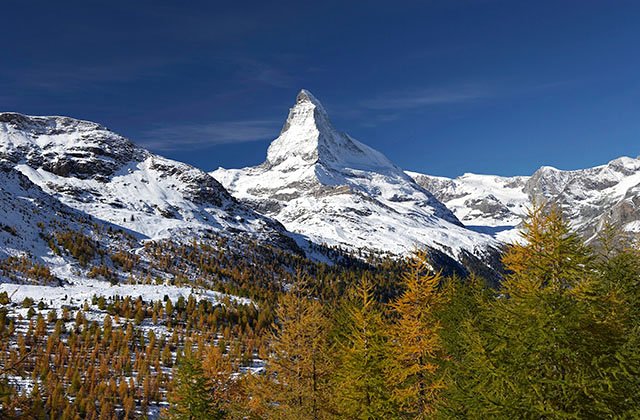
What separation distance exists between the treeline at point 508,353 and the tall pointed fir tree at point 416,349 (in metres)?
0.09

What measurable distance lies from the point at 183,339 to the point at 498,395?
71.7 meters

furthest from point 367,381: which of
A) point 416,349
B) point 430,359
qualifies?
point 430,359

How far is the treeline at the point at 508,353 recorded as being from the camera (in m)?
12.9

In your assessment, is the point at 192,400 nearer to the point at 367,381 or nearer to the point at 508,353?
the point at 367,381

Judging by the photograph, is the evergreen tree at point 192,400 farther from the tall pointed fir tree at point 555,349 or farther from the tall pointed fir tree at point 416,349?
the tall pointed fir tree at point 555,349

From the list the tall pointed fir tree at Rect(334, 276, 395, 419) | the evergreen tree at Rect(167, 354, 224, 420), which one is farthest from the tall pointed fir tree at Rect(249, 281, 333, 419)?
the evergreen tree at Rect(167, 354, 224, 420)

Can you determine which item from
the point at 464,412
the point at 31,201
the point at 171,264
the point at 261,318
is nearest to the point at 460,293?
the point at 464,412

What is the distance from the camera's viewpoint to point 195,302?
97.6 m

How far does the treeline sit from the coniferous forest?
59 millimetres

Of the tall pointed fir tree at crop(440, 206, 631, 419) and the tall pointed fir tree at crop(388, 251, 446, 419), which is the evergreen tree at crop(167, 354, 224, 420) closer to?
the tall pointed fir tree at crop(388, 251, 446, 419)

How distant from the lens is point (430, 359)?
30266 millimetres

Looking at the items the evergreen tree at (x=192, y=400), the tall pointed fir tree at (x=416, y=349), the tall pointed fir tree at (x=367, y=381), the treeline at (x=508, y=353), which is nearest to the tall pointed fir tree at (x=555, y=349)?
the treeline at (x=508, y=353)

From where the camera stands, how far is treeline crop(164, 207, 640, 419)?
12898mm

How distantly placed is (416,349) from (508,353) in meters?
10.6
